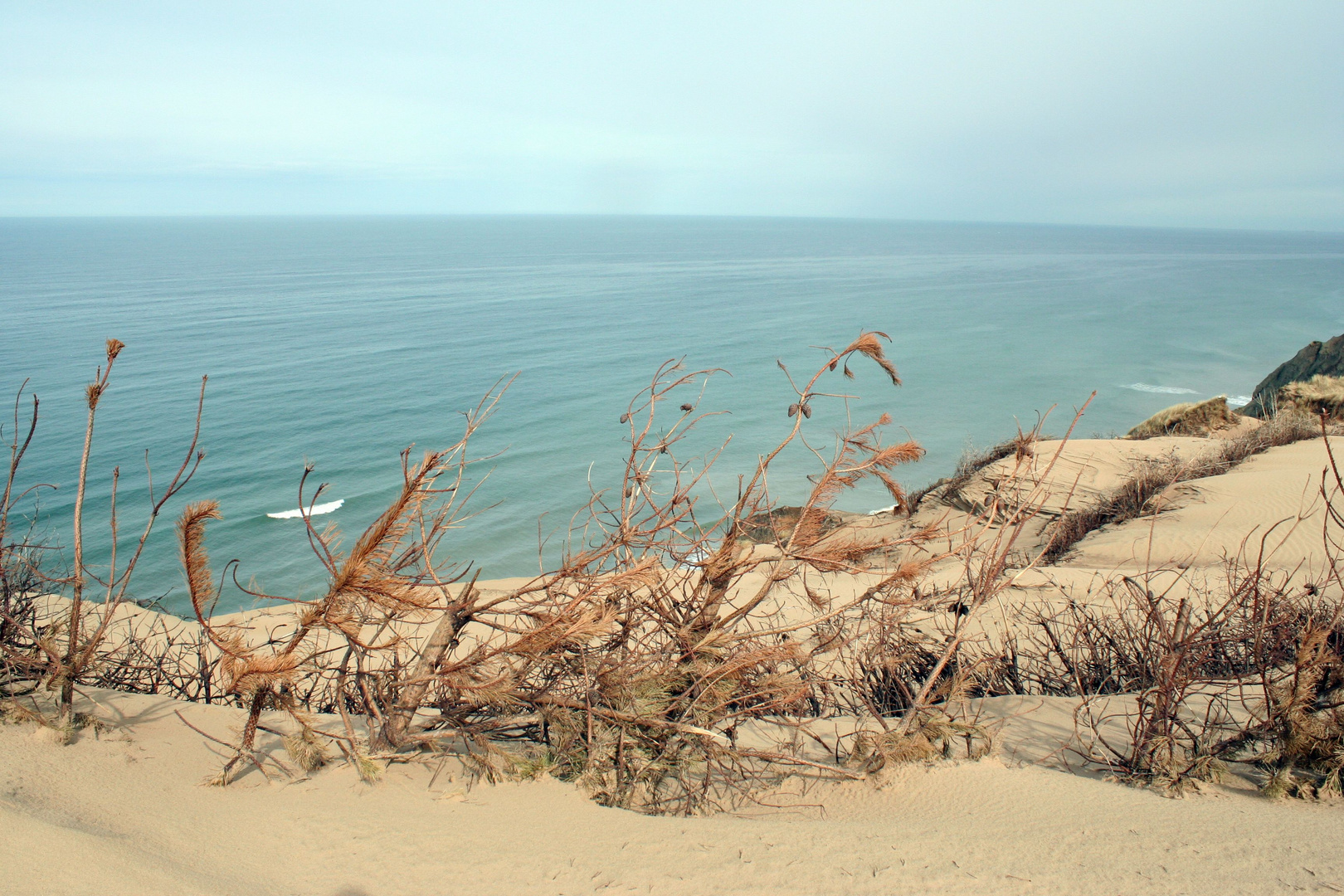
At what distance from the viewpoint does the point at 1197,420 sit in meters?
16.0

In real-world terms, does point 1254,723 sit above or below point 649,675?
below

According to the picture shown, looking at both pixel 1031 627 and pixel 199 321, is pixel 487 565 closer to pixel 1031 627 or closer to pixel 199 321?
pixel 1031 627

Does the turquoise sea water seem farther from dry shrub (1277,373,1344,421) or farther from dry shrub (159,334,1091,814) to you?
dry shrub (1277,373,1344,421)

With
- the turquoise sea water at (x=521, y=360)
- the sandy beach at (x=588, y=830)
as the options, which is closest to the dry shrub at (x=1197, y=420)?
A: the turquoise sea water at (x=521, y=360)

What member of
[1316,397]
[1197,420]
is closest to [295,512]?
[1197,420]

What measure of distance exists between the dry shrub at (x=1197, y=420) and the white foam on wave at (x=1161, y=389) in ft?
76.7

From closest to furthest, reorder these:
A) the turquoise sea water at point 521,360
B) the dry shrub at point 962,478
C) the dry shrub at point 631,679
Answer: the dry shrub at point 631,679
the dry shrub at point 962,478
the turquoise sea water at point 521,360

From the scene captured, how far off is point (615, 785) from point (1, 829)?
2.30 meters

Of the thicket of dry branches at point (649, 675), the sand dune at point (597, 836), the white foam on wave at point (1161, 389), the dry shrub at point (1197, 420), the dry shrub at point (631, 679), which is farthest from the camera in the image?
the white foam on wave at point (1161, 389)

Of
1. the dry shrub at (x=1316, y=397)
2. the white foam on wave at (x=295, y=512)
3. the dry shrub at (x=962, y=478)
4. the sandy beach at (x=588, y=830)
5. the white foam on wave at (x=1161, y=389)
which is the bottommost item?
the white foam on wave at (x=295, y=512)

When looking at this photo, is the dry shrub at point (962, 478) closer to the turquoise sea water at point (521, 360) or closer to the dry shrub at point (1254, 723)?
the turquoise sea water at point (521, 360)

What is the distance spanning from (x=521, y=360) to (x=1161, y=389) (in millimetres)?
32332

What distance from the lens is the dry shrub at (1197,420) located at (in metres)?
15.9

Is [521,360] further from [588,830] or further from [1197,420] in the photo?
[588,830]
